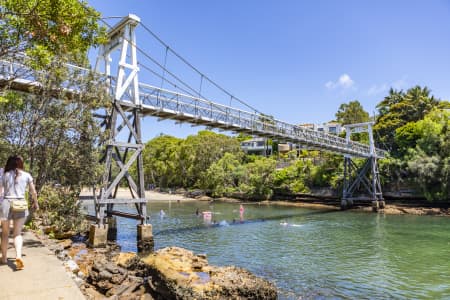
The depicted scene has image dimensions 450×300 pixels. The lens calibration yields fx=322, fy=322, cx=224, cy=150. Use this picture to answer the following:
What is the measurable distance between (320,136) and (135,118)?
2542 centimetres

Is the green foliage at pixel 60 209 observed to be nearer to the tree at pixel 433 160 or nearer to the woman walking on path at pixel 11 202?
the woman walking on path at pixel 11 202

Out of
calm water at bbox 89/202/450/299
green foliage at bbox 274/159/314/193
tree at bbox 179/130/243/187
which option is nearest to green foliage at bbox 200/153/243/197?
tree at bbox 179/130/243/187

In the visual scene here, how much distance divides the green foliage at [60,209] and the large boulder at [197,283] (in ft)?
24.4

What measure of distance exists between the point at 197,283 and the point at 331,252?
10.2m

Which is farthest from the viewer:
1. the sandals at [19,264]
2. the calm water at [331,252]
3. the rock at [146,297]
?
the calm water at [331,252]

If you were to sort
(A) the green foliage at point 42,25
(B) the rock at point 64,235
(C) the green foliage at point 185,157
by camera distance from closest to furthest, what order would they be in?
1. (A) the green foliage at point 42,25
2. (B) the rock at point 64,235
3. (C) the green foliage at point 185,157

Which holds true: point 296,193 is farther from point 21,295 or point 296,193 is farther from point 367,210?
point 21,295

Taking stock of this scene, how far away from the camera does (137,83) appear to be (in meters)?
17.8

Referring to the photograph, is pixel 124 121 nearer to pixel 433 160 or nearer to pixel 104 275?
pixel 104 275

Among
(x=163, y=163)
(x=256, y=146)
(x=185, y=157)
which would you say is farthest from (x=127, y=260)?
(x=256, y=146)

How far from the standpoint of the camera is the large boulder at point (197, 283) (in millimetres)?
7629

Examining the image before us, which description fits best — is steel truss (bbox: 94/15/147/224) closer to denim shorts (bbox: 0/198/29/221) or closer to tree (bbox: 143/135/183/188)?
denim shorts (bbox: 0/198/29/221)

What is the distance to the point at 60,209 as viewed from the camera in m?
14.6

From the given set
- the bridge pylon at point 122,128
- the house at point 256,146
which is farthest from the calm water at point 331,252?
the house at point 256,146
